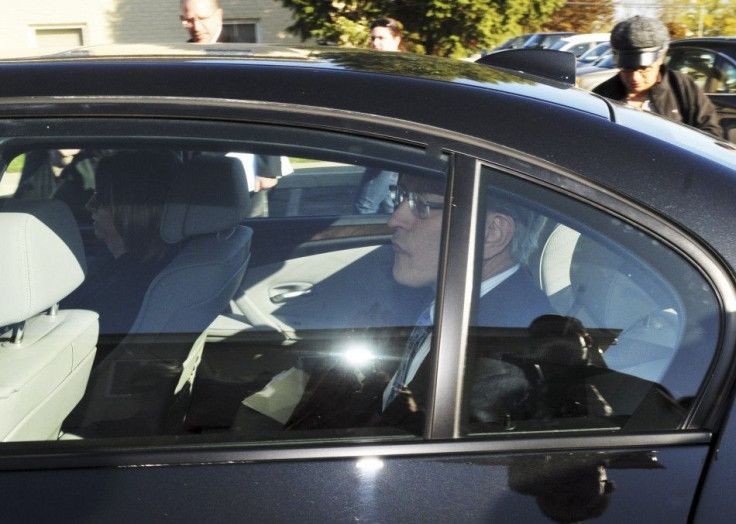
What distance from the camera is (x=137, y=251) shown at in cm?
215

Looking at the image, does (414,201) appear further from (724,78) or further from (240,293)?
(724,78)

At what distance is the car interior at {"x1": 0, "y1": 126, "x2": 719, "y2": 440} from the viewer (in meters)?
1.49

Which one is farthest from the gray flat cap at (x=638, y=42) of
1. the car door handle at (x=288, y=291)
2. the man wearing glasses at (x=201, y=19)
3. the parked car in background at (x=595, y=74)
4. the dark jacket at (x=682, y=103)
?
the parked car in background at (x=595, y=74)

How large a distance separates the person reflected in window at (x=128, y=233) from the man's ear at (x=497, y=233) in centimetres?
75

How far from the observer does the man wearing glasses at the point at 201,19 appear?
14.1ft

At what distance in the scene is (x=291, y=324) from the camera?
69.1 inches

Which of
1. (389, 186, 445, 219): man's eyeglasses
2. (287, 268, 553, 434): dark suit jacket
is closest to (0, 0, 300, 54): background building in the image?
(389, 186, 445, 219): man's eyeglasses

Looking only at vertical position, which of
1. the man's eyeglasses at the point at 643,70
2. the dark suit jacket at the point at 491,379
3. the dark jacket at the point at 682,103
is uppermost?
the dark suit jacket at the point at 491,379

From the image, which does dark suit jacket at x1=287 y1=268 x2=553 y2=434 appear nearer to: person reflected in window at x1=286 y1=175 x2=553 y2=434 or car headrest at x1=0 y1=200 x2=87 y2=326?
person reflected in window at x1=286 y1=175 x2=553 y2=434

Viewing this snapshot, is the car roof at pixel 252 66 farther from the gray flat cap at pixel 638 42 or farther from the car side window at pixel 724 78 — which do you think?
the car side window at pixel 724 78

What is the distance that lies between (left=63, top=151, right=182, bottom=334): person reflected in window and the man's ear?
0.75m

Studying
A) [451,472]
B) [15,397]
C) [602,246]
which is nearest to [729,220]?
[602,246]

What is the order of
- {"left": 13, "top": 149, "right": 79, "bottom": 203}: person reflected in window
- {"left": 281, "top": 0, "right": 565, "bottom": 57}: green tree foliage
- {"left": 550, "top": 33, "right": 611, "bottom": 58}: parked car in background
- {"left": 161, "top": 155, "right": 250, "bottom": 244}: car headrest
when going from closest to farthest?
{"left": 161, "top": 155, "right": 250, "bottom": 244}: car headrest < {"left": 13, "top": 149, "right": 79, "bottom": 203}: person reflected in window < {"left": 281, "top": 0, "right": 565, "bottom": 57}: green tree foliage < {"left": 550, "top": 33, "right": 611, "bottom": 58}: parked car in background

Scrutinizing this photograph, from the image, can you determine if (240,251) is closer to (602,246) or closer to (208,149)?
(208,149)
